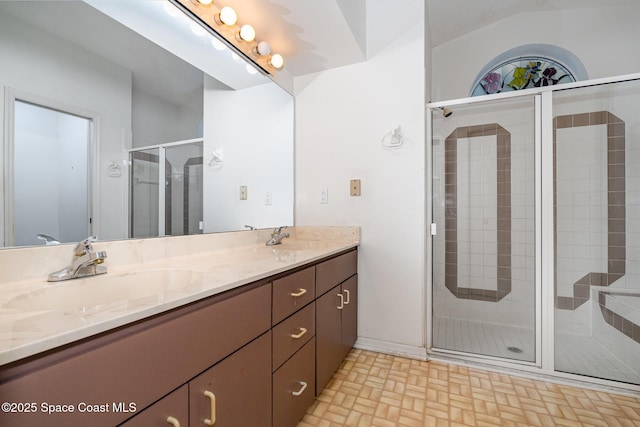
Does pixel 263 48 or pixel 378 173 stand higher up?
pixel 263 48

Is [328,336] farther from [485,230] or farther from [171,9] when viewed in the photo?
[171,9]

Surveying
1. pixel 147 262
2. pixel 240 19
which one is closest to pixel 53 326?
pixel 147 262

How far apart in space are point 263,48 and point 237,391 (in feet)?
6.03

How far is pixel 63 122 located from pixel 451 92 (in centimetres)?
287

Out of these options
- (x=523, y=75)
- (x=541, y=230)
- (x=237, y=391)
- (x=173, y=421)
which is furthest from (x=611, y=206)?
(x=173, y=421)

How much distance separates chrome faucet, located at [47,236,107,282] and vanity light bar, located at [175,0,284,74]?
45.8 inches

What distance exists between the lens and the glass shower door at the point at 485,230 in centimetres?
184

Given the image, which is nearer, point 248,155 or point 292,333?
point 292,333

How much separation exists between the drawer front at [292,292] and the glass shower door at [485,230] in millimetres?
1098

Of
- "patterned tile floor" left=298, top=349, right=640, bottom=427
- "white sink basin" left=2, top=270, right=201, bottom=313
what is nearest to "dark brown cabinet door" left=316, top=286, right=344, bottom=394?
"patterned tile floor" left=298, top=349, right=640, bottom=427

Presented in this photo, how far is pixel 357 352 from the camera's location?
2.02 m

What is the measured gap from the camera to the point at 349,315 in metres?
1.89

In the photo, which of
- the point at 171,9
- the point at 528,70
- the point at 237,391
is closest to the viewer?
the point at 237,391

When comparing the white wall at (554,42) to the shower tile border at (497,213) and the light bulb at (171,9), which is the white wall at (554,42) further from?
the light bulb at (171,9)
